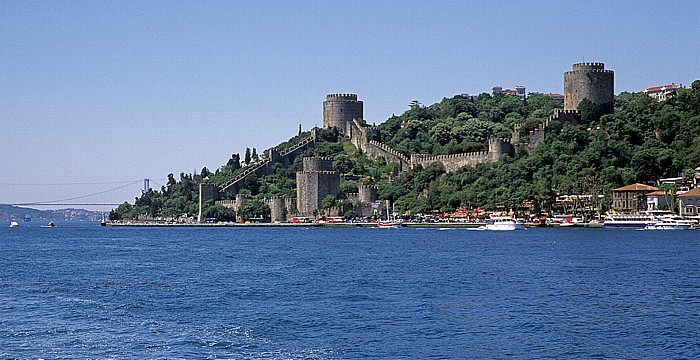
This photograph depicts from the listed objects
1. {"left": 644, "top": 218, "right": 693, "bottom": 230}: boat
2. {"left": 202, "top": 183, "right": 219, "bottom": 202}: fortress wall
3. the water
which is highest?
{"left": 202, "top": 183, "right": 219, "bottom": 202}: fortress wall

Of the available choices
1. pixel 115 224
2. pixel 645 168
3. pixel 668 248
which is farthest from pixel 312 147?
pixel 668 248

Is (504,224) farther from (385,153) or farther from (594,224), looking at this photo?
(385,153)

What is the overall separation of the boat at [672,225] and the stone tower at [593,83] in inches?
562

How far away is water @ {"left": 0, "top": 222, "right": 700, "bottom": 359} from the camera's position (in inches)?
668

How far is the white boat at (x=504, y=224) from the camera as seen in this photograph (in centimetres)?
5656

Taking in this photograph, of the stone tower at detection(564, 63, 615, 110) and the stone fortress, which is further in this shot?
the stone tower at detection(564, 63, 615, 110)

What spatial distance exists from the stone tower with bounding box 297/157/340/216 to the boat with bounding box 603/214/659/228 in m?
22.6

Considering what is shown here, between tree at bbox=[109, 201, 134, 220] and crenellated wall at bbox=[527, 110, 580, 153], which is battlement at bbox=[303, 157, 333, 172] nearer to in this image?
crenellated wall at bbox=[527, 110, 580, 153]

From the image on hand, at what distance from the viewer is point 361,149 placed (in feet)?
264

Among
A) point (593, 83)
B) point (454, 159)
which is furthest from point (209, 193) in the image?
point (593, 83)

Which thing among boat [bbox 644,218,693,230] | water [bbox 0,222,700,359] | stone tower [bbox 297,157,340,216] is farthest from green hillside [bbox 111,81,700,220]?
water [bbox 0,222,700,359]

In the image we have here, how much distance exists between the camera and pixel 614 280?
2644cm

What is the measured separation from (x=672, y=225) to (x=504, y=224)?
8.76 meters

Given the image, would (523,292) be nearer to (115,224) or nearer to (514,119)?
(514,119)
